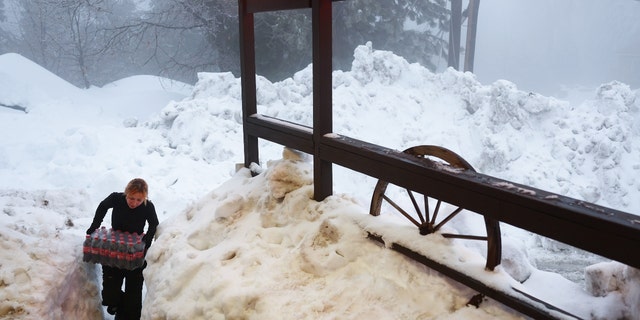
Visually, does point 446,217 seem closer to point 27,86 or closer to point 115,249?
point 115,249

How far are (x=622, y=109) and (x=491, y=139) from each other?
2.74m

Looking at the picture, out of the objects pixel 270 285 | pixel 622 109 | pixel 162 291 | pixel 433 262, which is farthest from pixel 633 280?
pixel 622 109

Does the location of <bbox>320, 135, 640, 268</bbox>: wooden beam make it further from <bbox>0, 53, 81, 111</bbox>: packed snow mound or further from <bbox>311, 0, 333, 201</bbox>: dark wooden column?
<bbox>0, 53, 81, 111</bbox>: packed snow mound

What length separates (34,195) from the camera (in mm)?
6371

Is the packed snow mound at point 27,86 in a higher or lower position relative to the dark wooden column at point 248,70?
lower

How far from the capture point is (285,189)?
4.32 meters

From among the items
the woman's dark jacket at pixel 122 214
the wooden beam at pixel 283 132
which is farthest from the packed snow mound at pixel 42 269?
the wooden beam at pixel 283 132

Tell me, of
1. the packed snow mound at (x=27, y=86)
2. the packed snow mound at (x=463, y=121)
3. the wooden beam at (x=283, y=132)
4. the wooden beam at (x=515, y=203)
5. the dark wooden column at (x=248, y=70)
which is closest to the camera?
the wooden beam at (x=515, y=203)

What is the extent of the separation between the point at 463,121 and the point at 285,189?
25.2 feet

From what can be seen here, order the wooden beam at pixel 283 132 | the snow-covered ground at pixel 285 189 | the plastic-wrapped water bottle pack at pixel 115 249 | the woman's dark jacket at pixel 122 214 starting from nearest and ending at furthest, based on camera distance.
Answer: the snow-covered ground at pixel 285 189 < the wooden beam at pixel 283 132 < the plastic-wrapped water bottle pack at pixel 115 249 < the woman's dark jacket at pixel 122 214

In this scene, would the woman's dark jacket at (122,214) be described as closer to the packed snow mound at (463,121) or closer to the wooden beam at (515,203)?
the wooden beam at (515,203)

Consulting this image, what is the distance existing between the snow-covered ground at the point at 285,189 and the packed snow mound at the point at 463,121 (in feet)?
0.12

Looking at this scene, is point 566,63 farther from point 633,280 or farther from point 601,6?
point 633,280

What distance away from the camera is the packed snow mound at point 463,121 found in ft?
29.7
